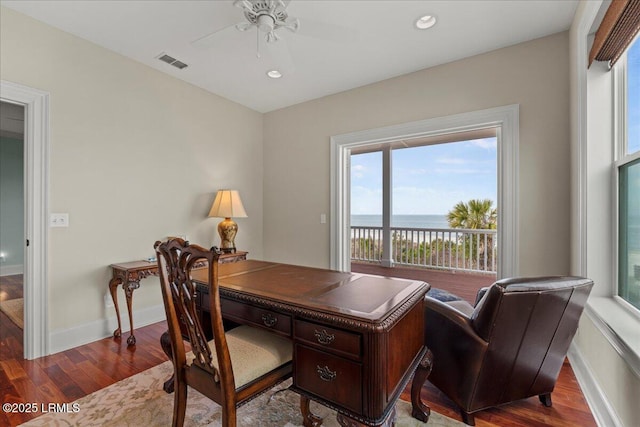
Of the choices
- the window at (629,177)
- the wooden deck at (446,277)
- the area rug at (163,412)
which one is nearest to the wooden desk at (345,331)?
the area rug at (163,412)

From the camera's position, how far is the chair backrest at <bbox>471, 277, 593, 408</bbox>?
4.62 ft

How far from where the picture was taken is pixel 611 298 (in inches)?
76.2

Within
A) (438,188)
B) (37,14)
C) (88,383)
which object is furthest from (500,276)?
(37,14)

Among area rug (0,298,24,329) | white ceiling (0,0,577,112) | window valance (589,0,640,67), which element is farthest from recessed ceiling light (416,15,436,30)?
area rug (0,298,24,329)

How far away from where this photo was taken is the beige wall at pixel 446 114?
2584 mm

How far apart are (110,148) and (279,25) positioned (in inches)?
82.0

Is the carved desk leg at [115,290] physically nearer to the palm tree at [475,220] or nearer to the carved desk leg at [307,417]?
the carved desk leg at [307,417]

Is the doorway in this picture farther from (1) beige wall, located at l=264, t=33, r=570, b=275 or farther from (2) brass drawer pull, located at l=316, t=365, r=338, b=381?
(2) brass drawer pull, located at l=316, t=365, r=338, b=381

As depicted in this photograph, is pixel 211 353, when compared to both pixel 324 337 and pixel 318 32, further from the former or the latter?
pixel 318 32

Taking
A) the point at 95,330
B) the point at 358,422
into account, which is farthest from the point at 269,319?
the point at 95,330

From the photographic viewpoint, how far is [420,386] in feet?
5.31

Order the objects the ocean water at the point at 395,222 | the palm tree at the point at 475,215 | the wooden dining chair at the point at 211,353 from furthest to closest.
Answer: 1. the ocean water at the point at 395,222
2. the palm tree at the point at 475,215
3. the wooden dining chair at the point at 211,353

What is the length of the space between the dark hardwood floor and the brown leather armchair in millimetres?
130

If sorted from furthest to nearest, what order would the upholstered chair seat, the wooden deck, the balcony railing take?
1. the balcony railing
2. the wooden deck
3. the upholstered chair seat
